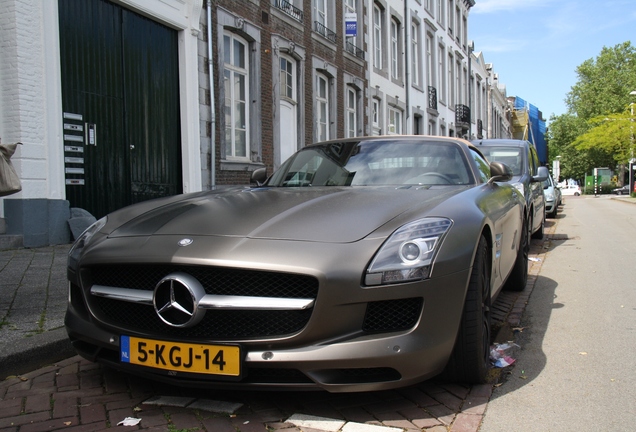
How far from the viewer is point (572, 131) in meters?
78.2

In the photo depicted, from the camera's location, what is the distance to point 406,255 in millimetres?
2584

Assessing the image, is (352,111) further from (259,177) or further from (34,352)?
(34,352)

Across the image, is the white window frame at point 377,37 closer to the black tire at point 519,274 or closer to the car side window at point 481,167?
the black tire at point 519,274

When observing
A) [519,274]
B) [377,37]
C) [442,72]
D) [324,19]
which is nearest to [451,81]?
[442,72]

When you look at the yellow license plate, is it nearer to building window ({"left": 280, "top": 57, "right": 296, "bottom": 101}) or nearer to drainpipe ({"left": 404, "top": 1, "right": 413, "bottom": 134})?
building window ({"left": 280, "top": 57, "right": 296, "bottom": 101})

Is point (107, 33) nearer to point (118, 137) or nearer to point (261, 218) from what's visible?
point (118, 137)

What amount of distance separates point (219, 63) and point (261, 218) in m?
9.10

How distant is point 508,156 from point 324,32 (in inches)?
335

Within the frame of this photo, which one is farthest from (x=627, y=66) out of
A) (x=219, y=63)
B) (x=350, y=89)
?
(x=219, y=63)

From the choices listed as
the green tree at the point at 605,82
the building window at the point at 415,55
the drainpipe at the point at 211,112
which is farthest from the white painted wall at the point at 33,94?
the green tree at the point at 605,82

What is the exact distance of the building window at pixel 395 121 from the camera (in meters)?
22.2

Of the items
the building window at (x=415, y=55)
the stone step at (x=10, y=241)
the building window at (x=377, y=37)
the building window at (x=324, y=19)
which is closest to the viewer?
the stone step at (x=10, y=241)

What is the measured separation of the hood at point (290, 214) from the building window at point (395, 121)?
1863 cm

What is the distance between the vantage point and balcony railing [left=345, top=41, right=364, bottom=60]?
1800cm
